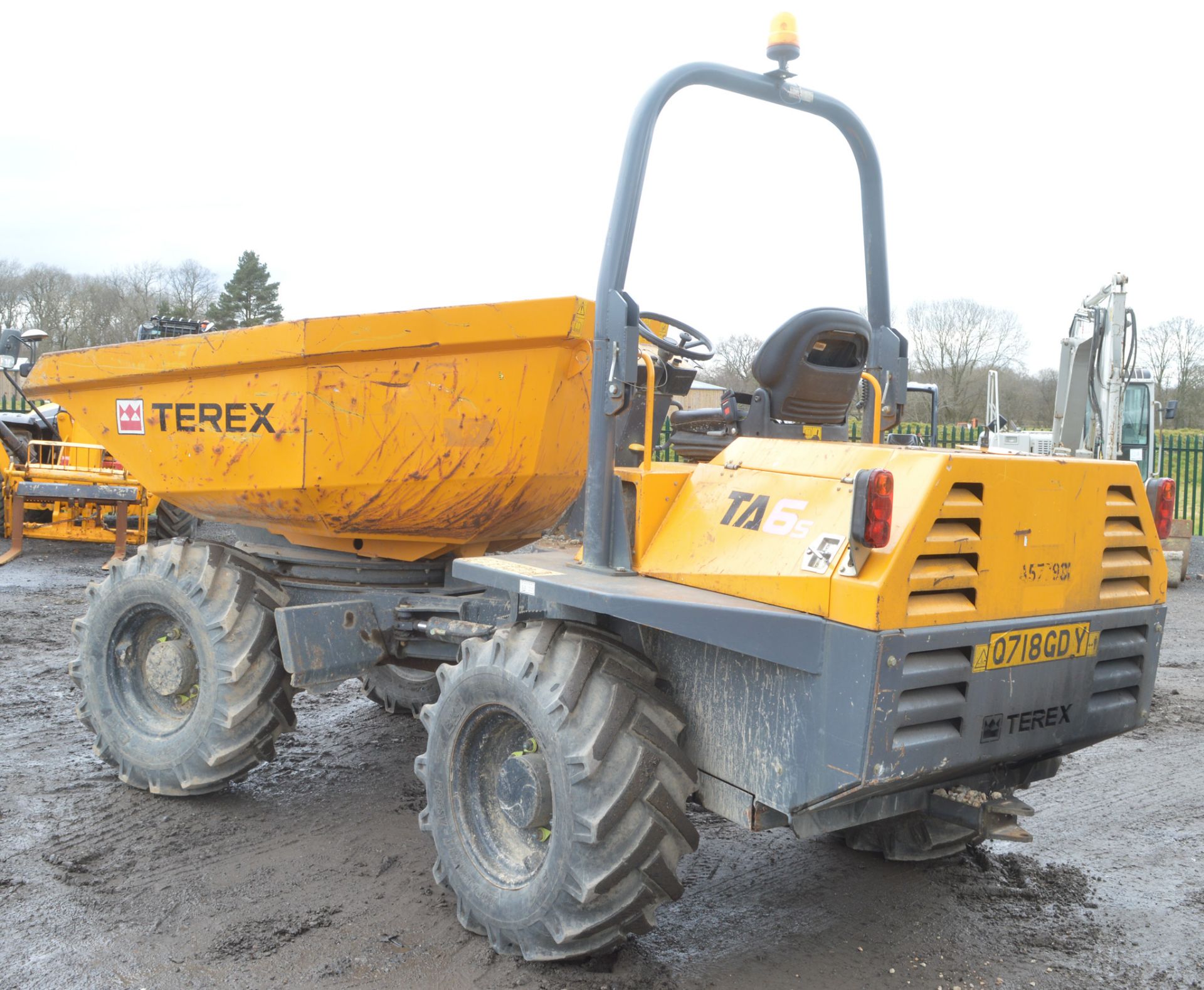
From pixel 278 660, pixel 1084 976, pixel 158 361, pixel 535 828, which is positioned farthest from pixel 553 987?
pixel 158 361

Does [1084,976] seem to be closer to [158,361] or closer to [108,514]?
[158,361]

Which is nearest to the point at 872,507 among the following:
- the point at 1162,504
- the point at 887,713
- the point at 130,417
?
the point at 887,713

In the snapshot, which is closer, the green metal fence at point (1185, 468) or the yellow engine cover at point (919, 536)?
the yellow engine cover at point (919, 536)

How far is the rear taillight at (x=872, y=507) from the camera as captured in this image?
228cm

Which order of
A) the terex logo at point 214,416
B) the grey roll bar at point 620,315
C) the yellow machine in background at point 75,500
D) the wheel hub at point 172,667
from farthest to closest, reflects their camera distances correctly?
the yellow machine in background at point 75,500, the wheel hub at point 172,667, the terex logo at point 214,416, the grey roll bar at point 620,315

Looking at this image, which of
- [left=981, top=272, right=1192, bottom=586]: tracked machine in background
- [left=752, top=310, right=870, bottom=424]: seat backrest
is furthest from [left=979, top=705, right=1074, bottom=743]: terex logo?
[left=981, top=272, right=1192, bottom=586]: tracked machine in background

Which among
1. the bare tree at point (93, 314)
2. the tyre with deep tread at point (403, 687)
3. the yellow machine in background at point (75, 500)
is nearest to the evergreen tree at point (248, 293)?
the bare tree at point (93, 314)

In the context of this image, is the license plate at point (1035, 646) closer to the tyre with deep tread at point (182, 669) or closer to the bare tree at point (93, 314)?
the tyre with deep tread at point (182, 669)

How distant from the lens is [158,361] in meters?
4.19

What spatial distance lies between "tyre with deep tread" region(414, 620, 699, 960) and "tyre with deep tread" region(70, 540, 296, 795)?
116 centimetres

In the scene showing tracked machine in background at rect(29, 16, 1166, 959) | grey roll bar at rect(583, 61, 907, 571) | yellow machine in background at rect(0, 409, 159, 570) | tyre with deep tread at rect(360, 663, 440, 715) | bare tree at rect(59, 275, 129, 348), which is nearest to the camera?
tracked machine in background at rect(29, 16, 1166, 959)

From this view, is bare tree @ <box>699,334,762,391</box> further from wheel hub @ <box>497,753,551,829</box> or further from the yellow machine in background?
the yellow machine in background

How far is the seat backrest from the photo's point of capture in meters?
3.03

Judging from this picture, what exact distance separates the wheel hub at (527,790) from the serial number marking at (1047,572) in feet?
→ 4.51
